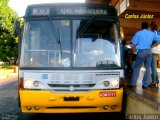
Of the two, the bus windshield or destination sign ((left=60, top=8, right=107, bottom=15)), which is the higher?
destination sign ((left=60, top=8, right=107, bottom=15))

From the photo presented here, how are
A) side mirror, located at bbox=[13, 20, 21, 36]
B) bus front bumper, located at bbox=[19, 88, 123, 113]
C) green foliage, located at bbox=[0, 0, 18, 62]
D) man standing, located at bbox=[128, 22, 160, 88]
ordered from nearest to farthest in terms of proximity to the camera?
bus front bumper, located at bbox=[19, 88, 123, 113] → side mirror, located at bbox=[13, 20, 21, 36] → man standing, located at bbox=[128, 22, 160, 88] → green foliage, located at bbox=[0, 0, 18, 62]

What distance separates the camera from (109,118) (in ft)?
33.1

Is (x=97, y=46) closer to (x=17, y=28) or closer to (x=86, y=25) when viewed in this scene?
(x=86, y=25)

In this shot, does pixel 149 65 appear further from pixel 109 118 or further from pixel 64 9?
pixel 64 9

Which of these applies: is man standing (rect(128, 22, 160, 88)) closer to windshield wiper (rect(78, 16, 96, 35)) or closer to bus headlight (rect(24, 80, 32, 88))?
windshield wiper (rect(78, 16, 96, 35))

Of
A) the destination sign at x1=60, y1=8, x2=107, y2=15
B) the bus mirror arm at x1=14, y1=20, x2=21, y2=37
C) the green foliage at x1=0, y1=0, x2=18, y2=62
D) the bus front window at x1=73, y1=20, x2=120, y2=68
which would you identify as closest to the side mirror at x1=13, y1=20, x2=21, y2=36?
the bus mirror arm at x1=14, y1=20, x2=21, y2=37

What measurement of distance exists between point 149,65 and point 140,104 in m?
2.44

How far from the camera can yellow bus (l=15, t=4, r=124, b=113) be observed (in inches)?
354

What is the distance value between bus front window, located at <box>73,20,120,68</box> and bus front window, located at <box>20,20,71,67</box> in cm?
25

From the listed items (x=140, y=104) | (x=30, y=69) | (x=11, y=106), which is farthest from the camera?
(x=11, y=106)

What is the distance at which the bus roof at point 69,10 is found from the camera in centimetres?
966

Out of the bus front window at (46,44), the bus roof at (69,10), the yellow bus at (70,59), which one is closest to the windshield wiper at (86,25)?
the yellow bus at (70,59)

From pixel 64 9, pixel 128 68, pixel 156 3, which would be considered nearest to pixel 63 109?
pixel 64 9

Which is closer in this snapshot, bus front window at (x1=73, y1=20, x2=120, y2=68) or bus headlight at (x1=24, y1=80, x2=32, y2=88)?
bus headlight at (x1=24, y1=80, x2=32, y2=88)
